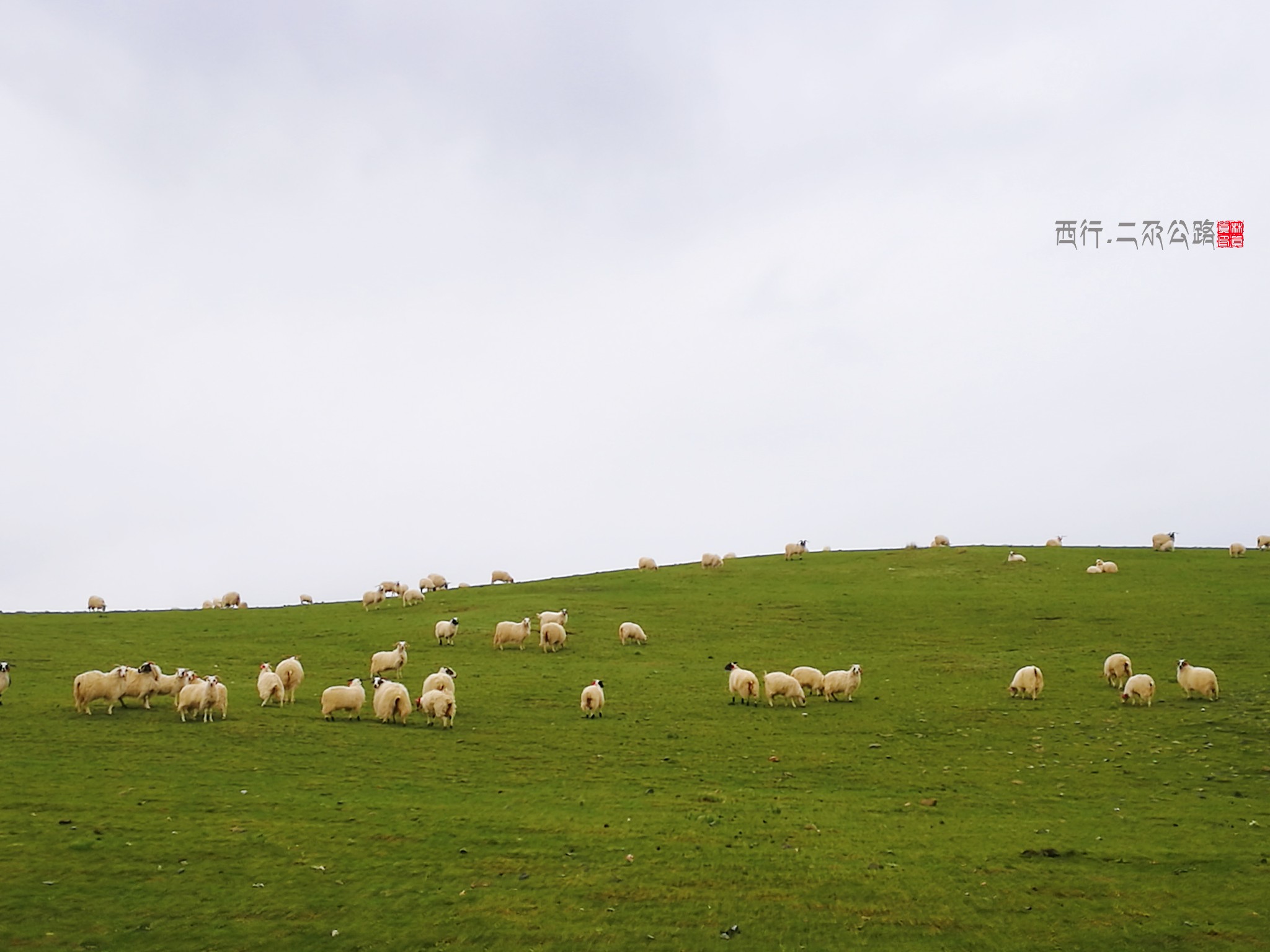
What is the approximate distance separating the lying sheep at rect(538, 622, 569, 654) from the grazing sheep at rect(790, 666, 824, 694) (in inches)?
402

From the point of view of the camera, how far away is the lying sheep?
3544 centimetres

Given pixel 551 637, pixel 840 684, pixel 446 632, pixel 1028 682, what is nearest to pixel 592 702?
pixel 840 684

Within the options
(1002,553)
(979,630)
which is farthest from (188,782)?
(1002,553)

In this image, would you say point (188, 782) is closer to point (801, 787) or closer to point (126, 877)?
point (126, 877)

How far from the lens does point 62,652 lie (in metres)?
33.2

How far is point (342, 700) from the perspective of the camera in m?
24.0

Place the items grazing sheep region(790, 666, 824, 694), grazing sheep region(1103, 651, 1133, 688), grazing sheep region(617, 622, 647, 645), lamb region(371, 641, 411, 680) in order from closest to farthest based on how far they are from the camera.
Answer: grazing sheep region(790, 666, 824, 694) < grazing sheep region(1103, 651, 1133, 688) < lamb region(371, 641, 411, 680) < grazing sheep region(617, 622, 647, 645)

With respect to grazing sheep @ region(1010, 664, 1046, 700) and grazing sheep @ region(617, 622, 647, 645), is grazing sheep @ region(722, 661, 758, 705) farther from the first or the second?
grazing sheep @ region(617, 622, 647, 645)

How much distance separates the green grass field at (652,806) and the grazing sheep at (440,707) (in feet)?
1.42

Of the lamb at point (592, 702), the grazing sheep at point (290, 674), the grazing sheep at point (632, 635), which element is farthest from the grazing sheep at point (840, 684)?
the grazing sheep at point (290, 674)

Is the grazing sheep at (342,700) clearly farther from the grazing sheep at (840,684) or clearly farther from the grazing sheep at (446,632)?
the grazing sheep at (840,684)

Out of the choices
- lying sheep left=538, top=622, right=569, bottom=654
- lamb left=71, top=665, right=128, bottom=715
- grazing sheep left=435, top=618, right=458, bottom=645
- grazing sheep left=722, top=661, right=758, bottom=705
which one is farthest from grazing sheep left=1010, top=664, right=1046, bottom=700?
lamb left=71, top=665, right=128, bottom=715

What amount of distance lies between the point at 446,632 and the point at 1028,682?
2047 centimetres

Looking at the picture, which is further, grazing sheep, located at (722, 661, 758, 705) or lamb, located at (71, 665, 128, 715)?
grazing sheep, located at (722, 661, 758, 705)
